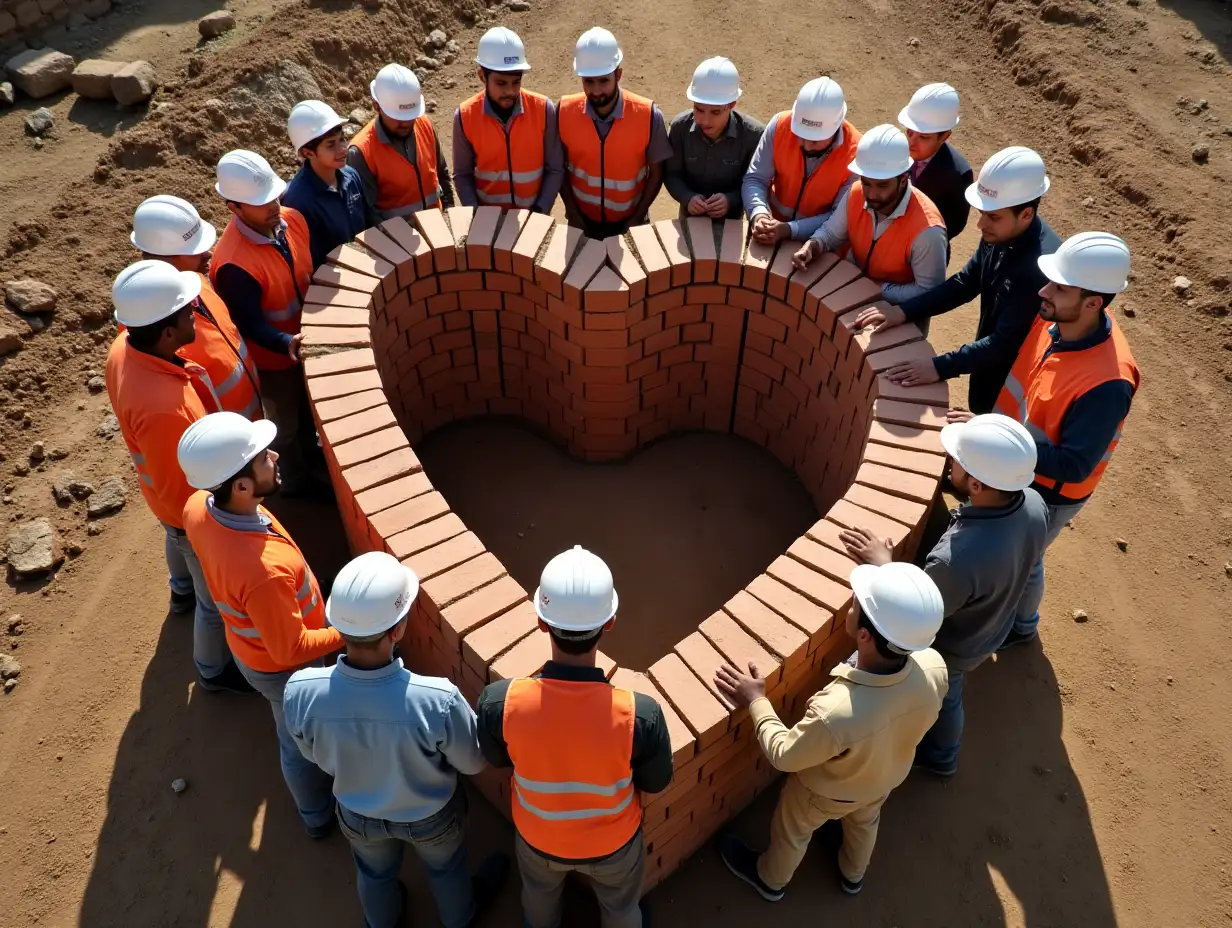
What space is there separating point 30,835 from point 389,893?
1.82 m

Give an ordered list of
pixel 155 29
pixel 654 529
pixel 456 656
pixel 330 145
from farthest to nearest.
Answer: pixel 155 29 → pixel 654 529 → pixel 330 145 → pixel 456 656

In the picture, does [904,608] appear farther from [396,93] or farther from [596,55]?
[396,93]

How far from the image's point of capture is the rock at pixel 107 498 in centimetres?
516

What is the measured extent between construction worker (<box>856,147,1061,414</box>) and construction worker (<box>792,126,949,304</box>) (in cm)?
15

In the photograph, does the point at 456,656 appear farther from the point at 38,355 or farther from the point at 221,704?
the point at 38,355

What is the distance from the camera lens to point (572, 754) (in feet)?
8.88

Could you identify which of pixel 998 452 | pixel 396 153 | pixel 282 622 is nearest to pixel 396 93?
pixel 396 153

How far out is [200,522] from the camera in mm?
3236

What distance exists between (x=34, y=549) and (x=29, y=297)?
6.68 feet

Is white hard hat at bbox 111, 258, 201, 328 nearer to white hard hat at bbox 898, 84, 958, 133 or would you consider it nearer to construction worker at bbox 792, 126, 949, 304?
construction worker at bbox 792, 126, 949, 304

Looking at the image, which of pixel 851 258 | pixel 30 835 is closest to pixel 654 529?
pixel 851 258

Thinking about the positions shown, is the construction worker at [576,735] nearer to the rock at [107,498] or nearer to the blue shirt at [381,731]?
the blue shirt at [381,731]

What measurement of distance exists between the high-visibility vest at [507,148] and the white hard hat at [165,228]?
71.4 inches

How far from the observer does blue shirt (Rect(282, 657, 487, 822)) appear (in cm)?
284
